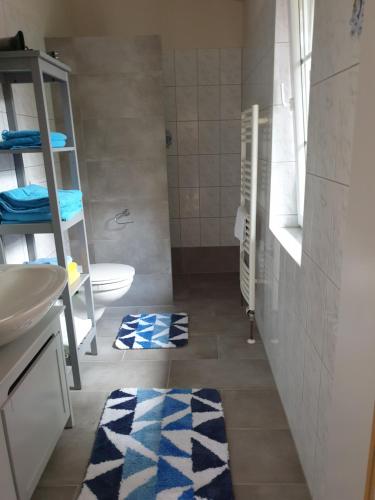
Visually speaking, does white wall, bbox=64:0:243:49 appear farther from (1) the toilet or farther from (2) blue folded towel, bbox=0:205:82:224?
(2) blue folded towel, bbox=0:205:82:224

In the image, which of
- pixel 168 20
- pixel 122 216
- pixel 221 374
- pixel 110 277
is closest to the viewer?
pixel 221 374

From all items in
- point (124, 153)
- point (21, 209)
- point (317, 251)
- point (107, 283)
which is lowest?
point (107, 283)

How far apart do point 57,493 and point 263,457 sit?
2.87 ft

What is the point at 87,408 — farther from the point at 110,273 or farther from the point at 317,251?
the point at 317,251

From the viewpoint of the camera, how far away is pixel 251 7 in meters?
3.01

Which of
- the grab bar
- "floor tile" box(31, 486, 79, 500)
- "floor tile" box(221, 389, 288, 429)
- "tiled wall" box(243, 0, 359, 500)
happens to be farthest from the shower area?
"floor tile" box(31, 486, 79, 500)

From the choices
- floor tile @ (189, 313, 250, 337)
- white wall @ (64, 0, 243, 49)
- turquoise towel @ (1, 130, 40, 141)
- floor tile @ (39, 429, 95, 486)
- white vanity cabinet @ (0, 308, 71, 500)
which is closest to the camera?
white vanity cabinet @ (0, 308, 71, 500)

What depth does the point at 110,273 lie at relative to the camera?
2906 millimetres

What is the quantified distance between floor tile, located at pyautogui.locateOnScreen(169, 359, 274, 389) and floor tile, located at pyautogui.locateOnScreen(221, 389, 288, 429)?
0.07m

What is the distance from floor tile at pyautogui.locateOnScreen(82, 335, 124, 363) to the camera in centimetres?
261

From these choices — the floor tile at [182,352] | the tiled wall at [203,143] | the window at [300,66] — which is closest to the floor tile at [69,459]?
the floor tile at [182,352]

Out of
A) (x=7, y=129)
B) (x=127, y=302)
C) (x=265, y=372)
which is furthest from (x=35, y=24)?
(x=265, y=372)

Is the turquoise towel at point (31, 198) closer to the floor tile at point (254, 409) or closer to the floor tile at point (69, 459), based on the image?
the floor tile at point (69, 459)

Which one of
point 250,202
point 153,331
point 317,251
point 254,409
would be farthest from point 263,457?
point 250,202
